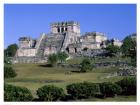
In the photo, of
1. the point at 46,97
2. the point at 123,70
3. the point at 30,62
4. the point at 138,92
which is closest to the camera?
the point at 138,92

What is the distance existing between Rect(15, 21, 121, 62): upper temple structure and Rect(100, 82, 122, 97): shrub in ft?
61.1

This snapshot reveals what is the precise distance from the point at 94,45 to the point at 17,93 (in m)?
21.4

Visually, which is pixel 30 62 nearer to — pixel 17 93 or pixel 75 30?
pixel 75 30

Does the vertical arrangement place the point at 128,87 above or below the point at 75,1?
below

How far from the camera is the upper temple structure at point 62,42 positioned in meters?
28.4

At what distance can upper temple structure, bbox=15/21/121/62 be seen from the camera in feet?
93.1

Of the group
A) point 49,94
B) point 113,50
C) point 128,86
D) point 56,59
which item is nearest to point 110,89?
point 128,86

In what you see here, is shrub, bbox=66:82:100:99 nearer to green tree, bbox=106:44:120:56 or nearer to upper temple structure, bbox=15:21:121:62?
green tree, bbox=106:44:120:56

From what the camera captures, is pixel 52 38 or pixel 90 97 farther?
pixel 52 38

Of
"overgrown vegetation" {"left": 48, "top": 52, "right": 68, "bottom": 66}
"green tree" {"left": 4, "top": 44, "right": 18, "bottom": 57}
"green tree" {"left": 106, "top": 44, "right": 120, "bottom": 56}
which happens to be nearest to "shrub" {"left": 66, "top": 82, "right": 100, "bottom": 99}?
"overgrown vegetation" {"left": 48, "top": 52, "right": 68, "bottom": 66}

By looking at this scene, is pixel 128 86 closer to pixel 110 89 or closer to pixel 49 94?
pixel 110 89

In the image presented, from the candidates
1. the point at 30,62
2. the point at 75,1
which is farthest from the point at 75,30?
the point at 75,1

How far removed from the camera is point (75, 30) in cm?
2862

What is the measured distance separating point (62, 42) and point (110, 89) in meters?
20.4
